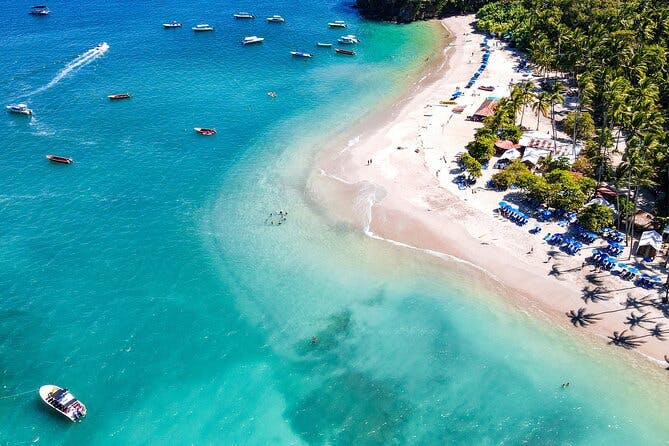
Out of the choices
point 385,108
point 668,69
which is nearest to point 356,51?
point 385,108

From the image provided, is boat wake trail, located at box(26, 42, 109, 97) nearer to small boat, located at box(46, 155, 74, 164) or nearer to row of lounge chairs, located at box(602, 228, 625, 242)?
small boat, located at box(46, 155, 74, 164)

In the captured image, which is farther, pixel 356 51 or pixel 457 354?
pixel 356 51

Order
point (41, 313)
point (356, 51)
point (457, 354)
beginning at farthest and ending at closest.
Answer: point (356, 51) < point (41, 313) < point (457, 354)

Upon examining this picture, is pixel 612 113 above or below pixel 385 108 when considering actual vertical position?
above

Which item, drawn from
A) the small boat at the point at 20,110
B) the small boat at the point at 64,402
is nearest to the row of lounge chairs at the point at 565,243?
the small boat at the point at 64,402

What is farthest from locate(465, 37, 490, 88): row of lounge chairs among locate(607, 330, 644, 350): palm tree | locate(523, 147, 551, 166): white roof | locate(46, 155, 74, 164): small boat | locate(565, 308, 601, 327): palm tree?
locate(46, 155, 74, 164): small boat

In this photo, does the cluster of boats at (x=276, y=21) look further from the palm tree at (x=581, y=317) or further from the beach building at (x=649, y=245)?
the palm tree at (x=581, y=317)

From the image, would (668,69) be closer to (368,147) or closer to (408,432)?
(368,147)
